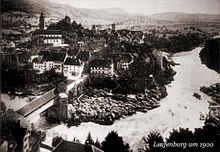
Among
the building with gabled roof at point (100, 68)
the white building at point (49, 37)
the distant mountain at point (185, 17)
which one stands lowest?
the building with gabled roof at point (100, 68)

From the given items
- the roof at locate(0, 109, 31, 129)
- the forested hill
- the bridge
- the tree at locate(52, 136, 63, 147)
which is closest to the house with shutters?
the bridge

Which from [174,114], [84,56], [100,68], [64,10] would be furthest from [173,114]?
[64,10]

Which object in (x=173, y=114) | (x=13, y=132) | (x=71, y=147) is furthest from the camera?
(x=173, y=114)

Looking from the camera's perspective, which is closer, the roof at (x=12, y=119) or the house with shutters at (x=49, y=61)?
the roof at (x=12, y=119)

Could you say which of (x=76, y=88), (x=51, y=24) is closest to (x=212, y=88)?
(x=76, y=88)

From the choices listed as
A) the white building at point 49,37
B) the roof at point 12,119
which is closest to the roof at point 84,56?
the white building at point 49,37

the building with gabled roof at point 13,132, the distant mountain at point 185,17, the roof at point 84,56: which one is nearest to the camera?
the building with gabled roof at point 13,132
